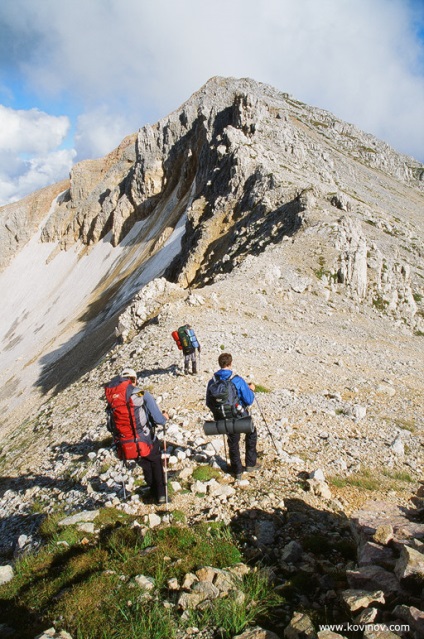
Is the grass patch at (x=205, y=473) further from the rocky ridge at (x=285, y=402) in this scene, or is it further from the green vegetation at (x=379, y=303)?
the green vegetation at (x=379, y=303)

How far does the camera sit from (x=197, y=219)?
164 ft

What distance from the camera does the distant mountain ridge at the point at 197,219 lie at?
112 ft

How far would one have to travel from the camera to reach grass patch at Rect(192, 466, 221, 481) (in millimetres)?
8351

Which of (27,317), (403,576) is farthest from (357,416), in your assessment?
(27,317)

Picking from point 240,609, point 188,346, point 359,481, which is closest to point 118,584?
point 240,609

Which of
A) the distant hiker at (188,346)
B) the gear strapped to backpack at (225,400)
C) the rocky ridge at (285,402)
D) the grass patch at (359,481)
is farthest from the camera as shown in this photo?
the distant hiker at (188,346)

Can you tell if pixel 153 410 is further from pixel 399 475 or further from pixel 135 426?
pixel 399 475

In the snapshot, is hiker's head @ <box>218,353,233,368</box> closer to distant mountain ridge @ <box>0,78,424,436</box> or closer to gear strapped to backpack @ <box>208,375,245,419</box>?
gear strapped to backpack @ <box>208,375,245,419</box>

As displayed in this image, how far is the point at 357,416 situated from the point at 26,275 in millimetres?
108906

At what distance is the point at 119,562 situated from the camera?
5574mm

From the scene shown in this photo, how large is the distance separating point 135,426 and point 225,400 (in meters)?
1.82

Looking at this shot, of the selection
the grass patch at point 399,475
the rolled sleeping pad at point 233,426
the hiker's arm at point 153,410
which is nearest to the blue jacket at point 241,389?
the rolled sleeping pad at point 233,426

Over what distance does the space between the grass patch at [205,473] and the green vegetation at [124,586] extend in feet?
5.04

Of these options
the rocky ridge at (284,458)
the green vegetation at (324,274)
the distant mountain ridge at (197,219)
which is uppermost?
the distant mountain ridge at (197,219)
